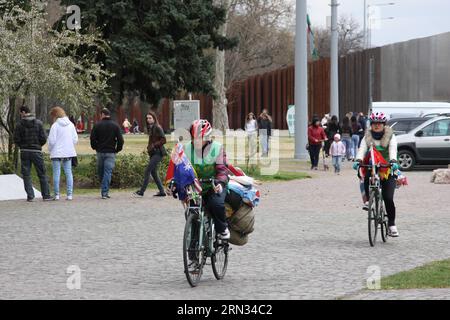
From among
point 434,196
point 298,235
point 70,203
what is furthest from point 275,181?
point 298,235

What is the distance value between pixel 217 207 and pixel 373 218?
12.2 ft

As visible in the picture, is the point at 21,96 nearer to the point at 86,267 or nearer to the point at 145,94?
the point at 145,94

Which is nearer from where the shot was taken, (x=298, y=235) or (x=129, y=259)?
(x=129, y=259)

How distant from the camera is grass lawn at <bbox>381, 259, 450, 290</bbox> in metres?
10.4

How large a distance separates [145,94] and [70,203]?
1451cm

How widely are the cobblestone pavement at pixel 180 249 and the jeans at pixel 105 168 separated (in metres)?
0.33

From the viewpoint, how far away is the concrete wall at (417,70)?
62.2 metres

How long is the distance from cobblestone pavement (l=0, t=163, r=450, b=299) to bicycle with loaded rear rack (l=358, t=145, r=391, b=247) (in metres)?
0.24

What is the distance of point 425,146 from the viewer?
3300 centimetres

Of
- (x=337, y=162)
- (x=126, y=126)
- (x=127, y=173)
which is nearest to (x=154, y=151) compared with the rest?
(x=127, y=173)

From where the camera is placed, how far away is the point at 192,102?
31172 mm

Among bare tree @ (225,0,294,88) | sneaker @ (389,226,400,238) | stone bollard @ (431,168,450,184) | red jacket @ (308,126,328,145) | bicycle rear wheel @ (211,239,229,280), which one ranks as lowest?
stone bollard @ (431,168,450,184)

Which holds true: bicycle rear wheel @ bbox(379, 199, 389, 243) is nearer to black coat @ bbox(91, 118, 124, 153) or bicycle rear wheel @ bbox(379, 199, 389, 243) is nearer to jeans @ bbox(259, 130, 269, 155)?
black coat @ bbox(91, 118, 124, 153)

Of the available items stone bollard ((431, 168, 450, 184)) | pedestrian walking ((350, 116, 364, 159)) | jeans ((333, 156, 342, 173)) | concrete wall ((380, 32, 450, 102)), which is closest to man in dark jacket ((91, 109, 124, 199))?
stone bollard ((431, 168, 450, 184))
